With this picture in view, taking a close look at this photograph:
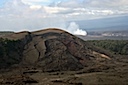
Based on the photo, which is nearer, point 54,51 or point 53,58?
point 53,58

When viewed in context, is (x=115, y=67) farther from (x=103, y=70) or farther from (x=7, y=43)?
(x=7, y=43)

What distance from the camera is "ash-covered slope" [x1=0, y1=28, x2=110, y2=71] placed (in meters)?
65.9

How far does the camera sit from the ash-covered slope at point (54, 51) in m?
65.9

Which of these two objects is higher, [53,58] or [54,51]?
[54,51]

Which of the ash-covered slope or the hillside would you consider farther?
the ash-covered slope

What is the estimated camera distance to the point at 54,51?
70562 mm

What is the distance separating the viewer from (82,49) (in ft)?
244

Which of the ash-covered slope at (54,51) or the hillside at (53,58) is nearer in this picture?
the hillside at (53,58)

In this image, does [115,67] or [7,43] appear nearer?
[115,67]

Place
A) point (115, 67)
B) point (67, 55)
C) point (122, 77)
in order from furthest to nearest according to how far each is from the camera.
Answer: point (67, 55) < point (115, 67) < point (122, 77)

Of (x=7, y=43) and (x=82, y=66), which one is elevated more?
Result: (x=7, y=43)

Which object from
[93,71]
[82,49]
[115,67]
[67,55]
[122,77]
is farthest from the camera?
[82,49]

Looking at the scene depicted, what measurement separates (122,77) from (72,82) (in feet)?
33.4

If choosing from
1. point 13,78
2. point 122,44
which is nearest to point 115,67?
point 13,78
